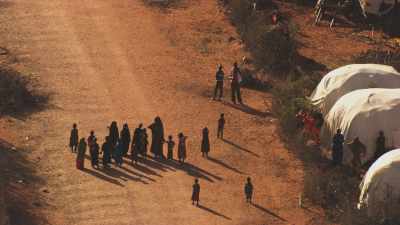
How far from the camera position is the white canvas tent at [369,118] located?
28422 millimetres

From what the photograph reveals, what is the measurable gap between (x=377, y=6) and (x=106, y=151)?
1408 cm

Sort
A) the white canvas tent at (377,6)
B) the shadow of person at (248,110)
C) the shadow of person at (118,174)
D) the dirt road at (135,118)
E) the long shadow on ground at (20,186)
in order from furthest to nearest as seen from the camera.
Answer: the white canvas tent at (377,6) < the shadow of person at (248,110) < the shadow of person at (118,174) < the dirt road at (135,118) < the long shadow on ground at (20,186)

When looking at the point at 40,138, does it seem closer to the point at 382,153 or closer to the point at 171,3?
the point at 382,153

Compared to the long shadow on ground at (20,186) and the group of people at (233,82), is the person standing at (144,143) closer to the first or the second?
the long shadow on ground at (20,186)

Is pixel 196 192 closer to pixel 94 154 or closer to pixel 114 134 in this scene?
pixel 94 154

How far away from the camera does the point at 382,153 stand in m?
28.2

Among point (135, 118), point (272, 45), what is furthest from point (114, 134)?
point (272, 45)

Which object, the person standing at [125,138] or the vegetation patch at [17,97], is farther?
the vegetation patch at [17,97]

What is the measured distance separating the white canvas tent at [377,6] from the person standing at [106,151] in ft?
44.5

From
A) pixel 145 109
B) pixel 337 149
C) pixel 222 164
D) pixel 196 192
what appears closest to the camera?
pixel 196 192

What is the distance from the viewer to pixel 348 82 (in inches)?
1191

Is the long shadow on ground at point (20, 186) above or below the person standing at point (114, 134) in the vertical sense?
below

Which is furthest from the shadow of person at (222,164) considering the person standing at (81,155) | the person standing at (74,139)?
the person standing at (74,139)

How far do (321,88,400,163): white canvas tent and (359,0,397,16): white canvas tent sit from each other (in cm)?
1012
